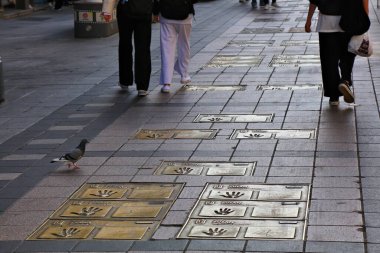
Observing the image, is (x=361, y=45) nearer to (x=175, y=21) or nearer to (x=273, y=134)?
(x=273, y=134)

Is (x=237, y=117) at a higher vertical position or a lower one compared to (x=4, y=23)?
higher

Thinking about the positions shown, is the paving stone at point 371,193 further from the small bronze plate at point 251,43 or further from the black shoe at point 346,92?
the small bronze plate at point 251,43

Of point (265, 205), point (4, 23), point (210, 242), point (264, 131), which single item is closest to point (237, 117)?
point (264, 131)

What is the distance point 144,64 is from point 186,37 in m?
0.76

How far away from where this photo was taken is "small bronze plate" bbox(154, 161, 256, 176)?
7469 millimetres

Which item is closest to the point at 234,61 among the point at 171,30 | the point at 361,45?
the point at 171,30

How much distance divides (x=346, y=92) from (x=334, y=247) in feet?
14.9

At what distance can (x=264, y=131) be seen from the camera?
900 centimetres

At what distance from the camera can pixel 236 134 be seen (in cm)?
891

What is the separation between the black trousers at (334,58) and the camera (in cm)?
1009

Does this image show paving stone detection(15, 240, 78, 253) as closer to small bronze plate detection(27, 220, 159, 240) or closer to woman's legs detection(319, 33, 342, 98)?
small bronze plate detection(27, 220, 159, 240)

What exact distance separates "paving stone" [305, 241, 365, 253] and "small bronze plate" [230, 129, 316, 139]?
311 centimetres

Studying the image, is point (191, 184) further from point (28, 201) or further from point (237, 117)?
point (237, 117)
